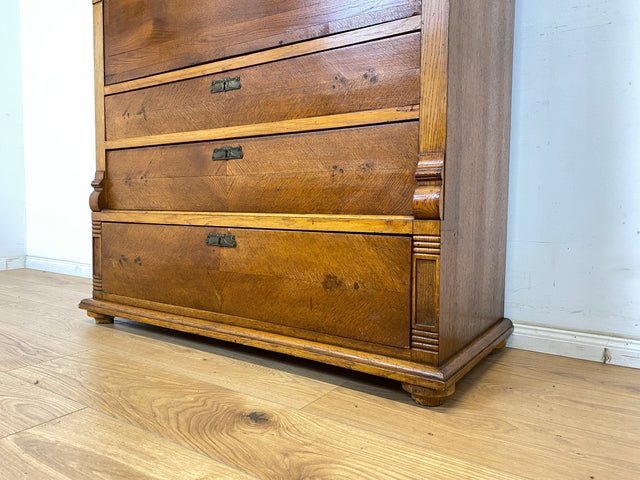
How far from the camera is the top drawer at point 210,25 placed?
3.42 feet

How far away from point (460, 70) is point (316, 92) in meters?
0.33

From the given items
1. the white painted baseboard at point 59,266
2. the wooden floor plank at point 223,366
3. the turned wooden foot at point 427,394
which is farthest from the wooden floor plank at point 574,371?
the white painted baseboard at point 59,266

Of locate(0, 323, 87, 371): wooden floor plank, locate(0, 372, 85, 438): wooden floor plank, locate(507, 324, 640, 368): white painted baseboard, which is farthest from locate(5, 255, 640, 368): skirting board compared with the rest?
locate(0, 323, 87, 371): wooden floor plank

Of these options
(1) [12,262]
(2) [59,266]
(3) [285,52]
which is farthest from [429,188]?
(1) [12,262]

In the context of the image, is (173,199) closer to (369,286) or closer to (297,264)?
(297,264)

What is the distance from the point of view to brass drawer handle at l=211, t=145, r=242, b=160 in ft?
4.07

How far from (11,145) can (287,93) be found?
2417mm

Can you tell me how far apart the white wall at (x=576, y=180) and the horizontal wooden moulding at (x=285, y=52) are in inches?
20.8

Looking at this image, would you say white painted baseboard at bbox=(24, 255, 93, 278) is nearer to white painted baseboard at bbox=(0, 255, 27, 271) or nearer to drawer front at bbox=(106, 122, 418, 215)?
white painted baseboard at bbox=(0, 255, 27, 271)

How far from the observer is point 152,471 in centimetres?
→ 70

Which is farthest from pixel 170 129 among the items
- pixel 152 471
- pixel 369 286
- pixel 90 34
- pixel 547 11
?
pixel 90 34

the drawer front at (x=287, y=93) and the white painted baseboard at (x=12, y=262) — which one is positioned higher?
the drawer front at (x=287, y=93)

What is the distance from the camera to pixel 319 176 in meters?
1.10

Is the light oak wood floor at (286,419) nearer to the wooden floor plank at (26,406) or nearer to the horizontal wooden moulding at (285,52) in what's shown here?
the wooden floor plank at (26,406)
